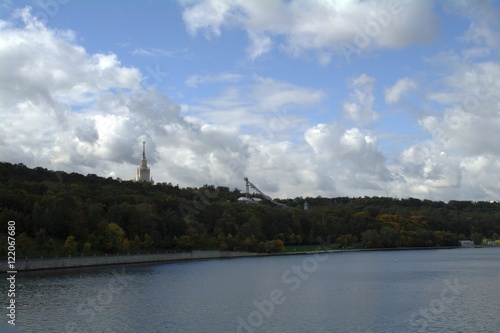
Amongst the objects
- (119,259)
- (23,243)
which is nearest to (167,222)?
(119,259)

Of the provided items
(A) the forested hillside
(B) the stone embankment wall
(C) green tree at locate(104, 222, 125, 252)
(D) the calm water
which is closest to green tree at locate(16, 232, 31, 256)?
(A) the forested hillside

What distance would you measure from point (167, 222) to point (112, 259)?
18984 millimetres

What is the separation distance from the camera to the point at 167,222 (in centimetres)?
9300

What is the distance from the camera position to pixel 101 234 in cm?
7719

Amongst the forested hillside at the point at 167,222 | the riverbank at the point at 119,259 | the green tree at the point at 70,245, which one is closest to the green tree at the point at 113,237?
the forested hillside at the point at 167,222

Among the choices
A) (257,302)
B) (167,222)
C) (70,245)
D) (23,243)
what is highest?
(167,222)

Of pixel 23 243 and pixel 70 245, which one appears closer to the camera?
pixel 23 243

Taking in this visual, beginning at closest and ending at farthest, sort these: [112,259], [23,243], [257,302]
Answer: [257,302] → [23,243] → [112,259]

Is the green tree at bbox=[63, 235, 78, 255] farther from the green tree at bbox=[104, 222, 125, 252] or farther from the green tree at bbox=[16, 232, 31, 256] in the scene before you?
the green tree at bbox=[104, 222, 125, 252]

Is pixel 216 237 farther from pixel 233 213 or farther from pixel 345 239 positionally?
pixel 345 239

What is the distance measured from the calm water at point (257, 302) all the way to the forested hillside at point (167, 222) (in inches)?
553

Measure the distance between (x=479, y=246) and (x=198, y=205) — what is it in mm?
78539

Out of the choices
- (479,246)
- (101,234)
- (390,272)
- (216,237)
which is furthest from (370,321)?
(479,246)

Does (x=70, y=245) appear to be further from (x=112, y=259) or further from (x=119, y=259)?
(x=119, y=259)
